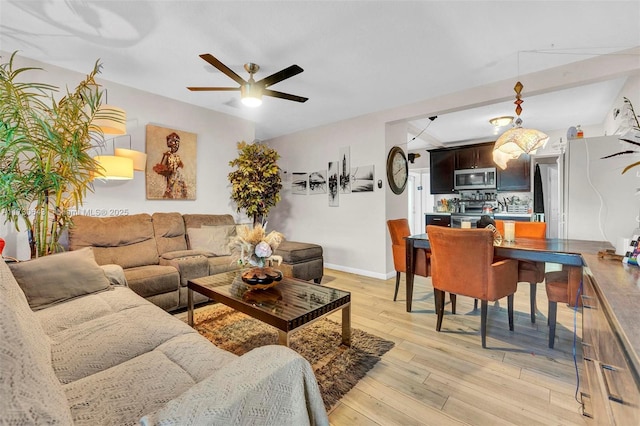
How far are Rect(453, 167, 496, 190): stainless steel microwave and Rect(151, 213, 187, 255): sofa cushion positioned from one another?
555cm

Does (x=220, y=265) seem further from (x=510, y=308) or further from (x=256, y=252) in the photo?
(x=510, y=308)

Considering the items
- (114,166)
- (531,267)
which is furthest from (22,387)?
(531,267)

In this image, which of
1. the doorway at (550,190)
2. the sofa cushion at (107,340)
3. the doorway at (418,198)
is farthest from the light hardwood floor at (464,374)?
the doorway at (418,198)

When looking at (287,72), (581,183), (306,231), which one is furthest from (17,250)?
(581,183)

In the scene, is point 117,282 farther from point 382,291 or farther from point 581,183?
point 581,183

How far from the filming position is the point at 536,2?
6.53 ft

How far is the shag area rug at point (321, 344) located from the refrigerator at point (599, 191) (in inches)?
98.9

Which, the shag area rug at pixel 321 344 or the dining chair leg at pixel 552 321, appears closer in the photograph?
the shag area rug at pixel 321 344

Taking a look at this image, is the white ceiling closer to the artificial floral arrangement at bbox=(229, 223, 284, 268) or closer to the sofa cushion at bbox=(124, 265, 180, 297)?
the artificial floral arrangement at bbox=(229, 223, 284, 268)

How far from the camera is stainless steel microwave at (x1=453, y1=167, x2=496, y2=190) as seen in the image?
568 cm

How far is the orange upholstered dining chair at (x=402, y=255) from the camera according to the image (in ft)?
9.35

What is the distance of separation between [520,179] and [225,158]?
18.5 ft

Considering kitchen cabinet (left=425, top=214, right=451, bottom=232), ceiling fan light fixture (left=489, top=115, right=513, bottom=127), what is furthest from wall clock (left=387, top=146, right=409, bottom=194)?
kitchen cabinet (left=425, top=214, right=451, bottom=232)

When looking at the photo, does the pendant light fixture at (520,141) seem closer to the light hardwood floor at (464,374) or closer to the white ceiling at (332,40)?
the white ceiling at (332,40)
